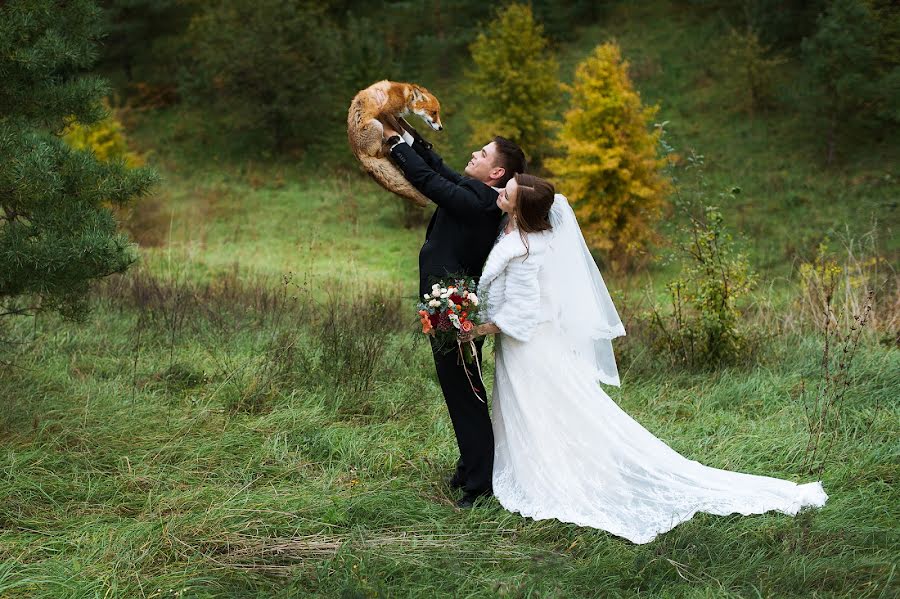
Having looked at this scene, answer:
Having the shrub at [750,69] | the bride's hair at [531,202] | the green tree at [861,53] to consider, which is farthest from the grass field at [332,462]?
the shrub at [750,69]

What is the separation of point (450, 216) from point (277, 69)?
24.7 m

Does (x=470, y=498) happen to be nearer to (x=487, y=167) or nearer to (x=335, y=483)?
(x=335, y=483)

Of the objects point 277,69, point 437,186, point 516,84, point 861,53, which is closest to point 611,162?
point 516,84

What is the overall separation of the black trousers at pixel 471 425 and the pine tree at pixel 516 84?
64.0 feet

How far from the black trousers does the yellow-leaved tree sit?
13962mm

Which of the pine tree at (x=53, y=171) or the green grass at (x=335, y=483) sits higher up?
the pine tree at (x=53, y=171)

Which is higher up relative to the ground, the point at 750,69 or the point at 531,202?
the point at 750,69

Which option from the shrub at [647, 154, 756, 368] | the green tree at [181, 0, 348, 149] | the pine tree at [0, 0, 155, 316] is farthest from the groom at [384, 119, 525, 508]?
the green tree at [181, 0, 348, 149]

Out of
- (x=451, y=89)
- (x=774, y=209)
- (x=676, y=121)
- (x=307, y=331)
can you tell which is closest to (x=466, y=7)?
(x=451, y=89)

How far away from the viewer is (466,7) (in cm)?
3384

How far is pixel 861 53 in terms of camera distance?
21.1 meters

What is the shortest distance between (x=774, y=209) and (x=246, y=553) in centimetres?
2012

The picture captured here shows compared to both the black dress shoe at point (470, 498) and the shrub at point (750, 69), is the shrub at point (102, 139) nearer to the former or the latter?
the shrub at point (750, 69)

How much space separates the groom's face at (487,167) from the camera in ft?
14.7
